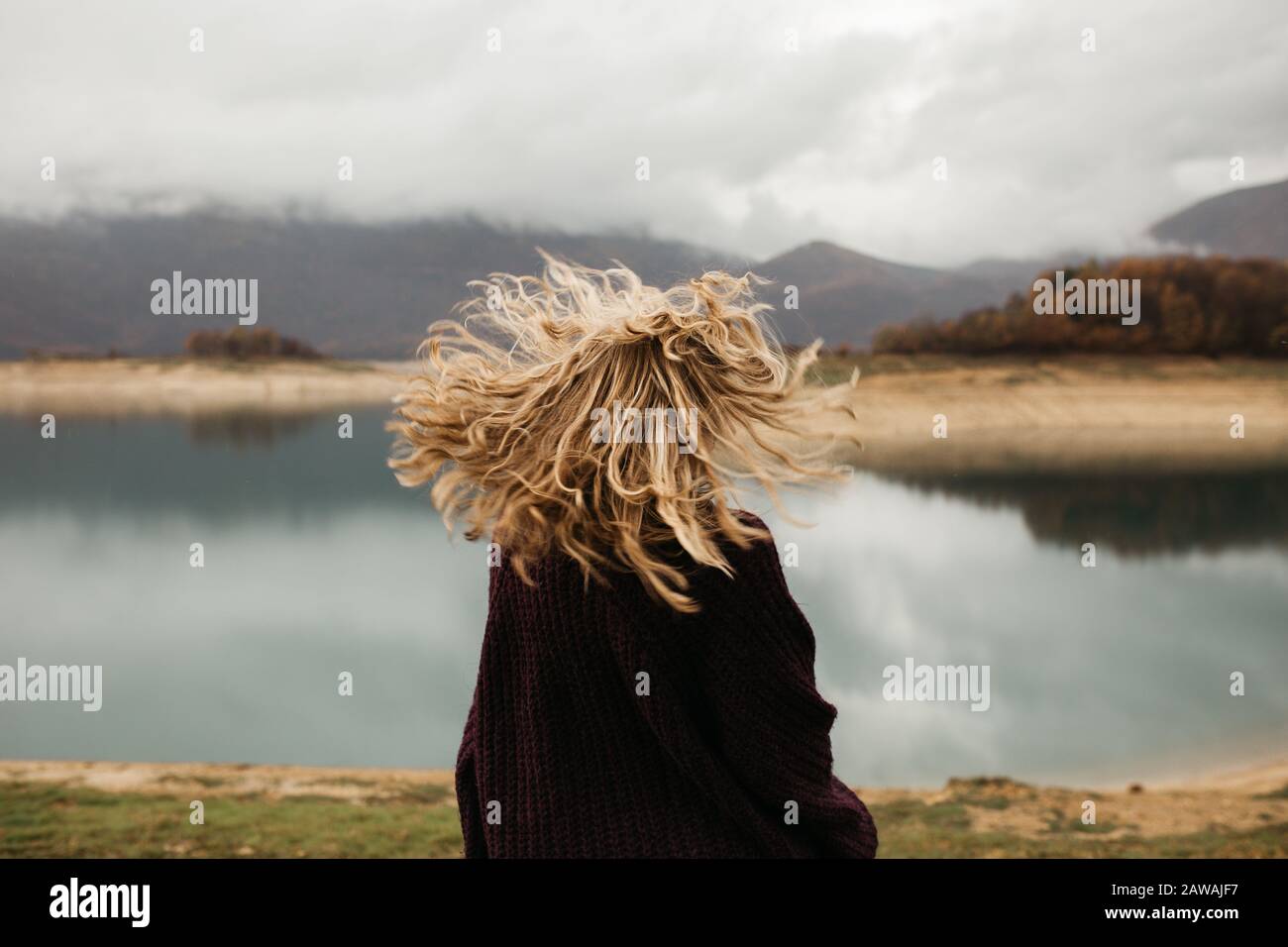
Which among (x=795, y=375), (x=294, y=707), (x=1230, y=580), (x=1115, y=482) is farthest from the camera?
(x=1115, y=482)

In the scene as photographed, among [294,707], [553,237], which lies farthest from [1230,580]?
[553,237]

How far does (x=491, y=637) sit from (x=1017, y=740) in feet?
68.0

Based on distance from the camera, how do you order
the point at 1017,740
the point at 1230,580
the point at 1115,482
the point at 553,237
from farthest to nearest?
the point at 553,237, the point at 1115,482, the point at 1230,580, the point at 1017,740

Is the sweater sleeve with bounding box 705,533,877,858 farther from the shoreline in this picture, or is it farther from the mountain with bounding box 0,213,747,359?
the mountain with bounding box 0,213,747,359

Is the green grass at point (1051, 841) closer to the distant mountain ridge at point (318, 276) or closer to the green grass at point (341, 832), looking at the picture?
the green grass at point (341, 832)

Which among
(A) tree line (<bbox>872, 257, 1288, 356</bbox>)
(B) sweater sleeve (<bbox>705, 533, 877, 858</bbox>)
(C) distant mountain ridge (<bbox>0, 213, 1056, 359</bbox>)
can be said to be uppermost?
(C) distant mountain ridge (<bbox>0, 213, 1056, 359</bbox>)

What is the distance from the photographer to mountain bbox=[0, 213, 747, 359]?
3291cm

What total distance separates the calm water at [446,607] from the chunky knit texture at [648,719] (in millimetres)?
15177

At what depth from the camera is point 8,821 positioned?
25.4 feet

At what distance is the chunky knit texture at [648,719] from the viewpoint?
1400 millimetres

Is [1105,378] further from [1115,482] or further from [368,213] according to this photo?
[368,213]

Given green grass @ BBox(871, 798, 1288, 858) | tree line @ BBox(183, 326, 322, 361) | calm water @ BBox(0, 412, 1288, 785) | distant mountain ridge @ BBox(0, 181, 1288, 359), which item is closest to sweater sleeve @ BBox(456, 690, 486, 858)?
green grass @ BBox(871, 798, 1288, 858)

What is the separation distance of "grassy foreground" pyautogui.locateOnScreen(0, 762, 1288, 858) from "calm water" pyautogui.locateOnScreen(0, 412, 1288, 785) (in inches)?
259

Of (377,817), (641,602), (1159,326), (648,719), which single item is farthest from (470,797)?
(1159,326)
